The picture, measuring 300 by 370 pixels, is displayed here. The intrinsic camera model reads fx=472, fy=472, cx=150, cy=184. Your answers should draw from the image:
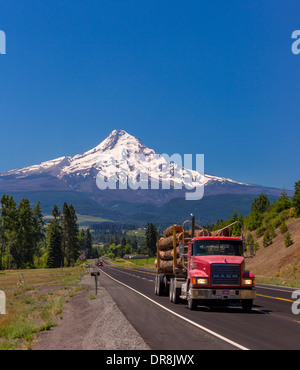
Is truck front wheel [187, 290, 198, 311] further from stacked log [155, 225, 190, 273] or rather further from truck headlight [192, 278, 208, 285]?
stacked log [155, 225, 190, 273]

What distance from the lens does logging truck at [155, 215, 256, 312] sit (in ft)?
59.0

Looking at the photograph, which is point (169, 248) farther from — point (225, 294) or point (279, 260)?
point (279, 260)

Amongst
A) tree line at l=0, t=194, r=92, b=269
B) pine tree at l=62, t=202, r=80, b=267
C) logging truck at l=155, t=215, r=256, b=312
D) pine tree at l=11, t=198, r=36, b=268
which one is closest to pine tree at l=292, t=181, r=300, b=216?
logging truck at l=155, t=215, r=256, b=312

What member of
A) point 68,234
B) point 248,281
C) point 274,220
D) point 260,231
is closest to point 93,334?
point 248,281

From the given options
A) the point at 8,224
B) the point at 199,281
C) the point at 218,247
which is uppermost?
the point at 8,224

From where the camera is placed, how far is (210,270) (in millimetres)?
17984

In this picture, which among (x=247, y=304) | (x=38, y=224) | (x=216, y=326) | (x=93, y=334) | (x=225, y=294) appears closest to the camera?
(x=93, y=334)

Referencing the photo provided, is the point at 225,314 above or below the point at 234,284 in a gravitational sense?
below

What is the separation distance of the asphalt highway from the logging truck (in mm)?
626

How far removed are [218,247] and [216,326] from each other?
16.9 ft
